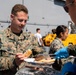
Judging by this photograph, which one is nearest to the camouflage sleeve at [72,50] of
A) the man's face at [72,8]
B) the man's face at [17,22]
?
the man's face at [72,8]

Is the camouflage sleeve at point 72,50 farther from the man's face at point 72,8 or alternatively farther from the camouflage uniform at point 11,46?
the camouflage uniform at point 11,46

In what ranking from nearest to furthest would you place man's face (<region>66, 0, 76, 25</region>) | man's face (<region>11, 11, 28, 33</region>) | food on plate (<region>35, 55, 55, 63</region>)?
man's face (<region>66, 0, 76, 25</region>), food on plate (<region>35, 55, 55, 63</region>), man's face (<region>11, 11, 28, 33</region>)

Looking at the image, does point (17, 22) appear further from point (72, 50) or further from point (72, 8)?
point (72, 8)

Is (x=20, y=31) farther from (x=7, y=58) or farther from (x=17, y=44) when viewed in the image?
(x=7, y=58)

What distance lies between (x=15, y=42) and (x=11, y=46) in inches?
2.8

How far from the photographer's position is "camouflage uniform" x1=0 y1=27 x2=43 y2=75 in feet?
8.73

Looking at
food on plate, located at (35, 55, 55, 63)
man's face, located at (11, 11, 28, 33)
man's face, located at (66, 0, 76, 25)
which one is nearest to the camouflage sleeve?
food on plate, located at (35, 55, 55, 63)

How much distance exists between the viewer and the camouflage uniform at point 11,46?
2.66m

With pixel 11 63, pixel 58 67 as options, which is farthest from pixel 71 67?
pixel 11 63

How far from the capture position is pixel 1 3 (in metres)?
11.6

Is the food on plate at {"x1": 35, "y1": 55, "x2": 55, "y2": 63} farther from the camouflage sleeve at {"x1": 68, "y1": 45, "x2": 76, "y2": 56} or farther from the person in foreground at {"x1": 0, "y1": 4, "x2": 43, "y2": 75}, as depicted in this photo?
the person in foreground at {"x1": 0, "y1": 4, "x2": 43, "y2": 75}

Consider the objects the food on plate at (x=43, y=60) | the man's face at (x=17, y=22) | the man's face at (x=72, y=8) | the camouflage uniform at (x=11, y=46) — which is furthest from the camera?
the man's face at (x=17, y=22)

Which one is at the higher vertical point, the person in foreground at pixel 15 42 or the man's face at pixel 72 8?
the man's face at pixel 72 8

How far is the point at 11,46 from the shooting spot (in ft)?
9.18
